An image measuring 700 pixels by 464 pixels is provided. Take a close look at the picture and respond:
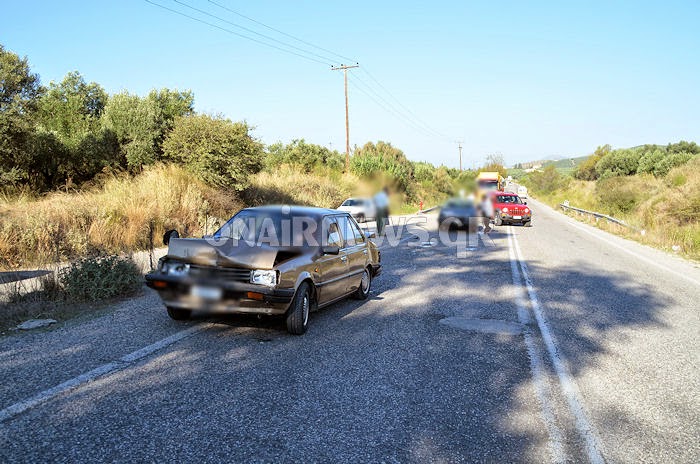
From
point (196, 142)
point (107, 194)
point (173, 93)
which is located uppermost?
point (173, 93)

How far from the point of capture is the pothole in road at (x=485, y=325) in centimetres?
700

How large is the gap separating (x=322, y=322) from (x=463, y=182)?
53.2 ft

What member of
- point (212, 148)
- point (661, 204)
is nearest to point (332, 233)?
point (212, 148)

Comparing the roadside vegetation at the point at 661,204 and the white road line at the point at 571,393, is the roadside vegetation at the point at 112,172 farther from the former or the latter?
the roadside vegetation at the point at 661,204

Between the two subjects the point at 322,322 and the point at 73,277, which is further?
the point at 73,277

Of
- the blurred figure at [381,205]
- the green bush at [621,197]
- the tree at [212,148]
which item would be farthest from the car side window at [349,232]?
the green bush at [621,197]

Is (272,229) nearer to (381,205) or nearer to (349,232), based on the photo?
(349,232)

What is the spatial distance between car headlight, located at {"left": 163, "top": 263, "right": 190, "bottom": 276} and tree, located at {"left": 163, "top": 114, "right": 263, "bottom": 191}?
15.2m

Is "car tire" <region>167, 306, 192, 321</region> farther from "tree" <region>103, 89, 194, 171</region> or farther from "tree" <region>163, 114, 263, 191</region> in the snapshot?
"tree" <region>103, 89, 194, 171</region>

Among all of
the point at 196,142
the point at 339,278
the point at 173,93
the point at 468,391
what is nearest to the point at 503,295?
the point at 339,278

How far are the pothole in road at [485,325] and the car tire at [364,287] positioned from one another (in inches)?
64.3

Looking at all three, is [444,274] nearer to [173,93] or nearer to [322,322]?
[322,322]

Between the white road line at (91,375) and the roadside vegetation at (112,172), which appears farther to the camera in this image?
the roadside vegetation at (112,172)

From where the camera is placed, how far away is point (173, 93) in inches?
967
